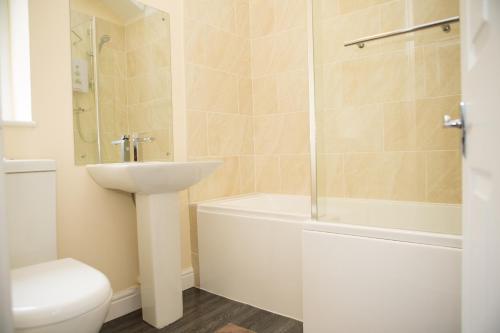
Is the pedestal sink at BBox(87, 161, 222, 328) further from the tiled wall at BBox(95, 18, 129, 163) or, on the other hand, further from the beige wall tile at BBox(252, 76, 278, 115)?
the beige wall tile at BBox(252, 76, 278, 115)

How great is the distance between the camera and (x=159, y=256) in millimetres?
1723

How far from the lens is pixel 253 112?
9.23 feet

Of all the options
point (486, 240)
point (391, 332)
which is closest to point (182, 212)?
point (391, 332)

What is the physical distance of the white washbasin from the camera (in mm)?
1496

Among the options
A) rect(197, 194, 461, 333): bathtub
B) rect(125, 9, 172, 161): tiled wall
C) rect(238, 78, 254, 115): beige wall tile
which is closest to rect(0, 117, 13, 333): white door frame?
rect(197, 194, 461, 333): bathtub

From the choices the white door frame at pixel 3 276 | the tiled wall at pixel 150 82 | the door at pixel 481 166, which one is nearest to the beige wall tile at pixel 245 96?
the tiled wall at pixel 150 82

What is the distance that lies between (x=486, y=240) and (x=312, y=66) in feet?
3.66

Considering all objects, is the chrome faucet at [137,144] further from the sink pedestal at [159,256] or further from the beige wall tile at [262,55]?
the beige wall tile at [262,55]

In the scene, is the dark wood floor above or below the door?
below

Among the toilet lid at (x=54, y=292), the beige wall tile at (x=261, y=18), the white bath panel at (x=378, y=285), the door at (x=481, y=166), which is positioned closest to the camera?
the door at (x=481, y=166)

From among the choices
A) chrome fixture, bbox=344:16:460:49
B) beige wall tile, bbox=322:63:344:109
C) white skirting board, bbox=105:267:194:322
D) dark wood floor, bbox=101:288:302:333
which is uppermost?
chrome fixture, bbox=344:16:460:49

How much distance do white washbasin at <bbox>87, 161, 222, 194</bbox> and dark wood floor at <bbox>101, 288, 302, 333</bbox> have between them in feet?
2.35

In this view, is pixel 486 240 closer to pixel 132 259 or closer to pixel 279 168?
pixel 132 259

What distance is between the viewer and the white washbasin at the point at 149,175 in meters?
1.50
